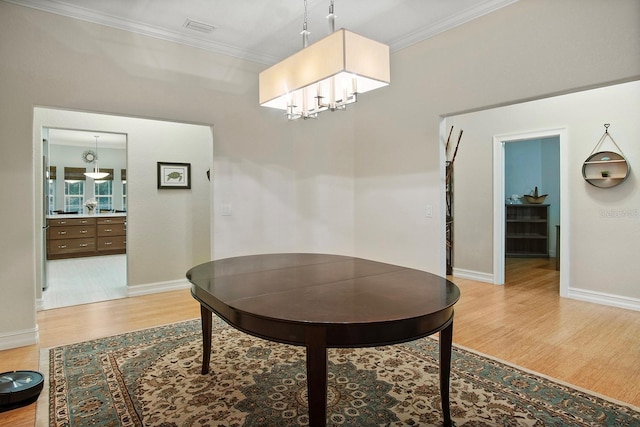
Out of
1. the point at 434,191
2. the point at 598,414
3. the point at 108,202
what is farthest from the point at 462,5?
the point at 108,202

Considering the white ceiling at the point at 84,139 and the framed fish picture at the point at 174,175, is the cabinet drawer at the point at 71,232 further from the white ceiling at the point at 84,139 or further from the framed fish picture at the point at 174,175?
the framed fish picture at the point at 174,175

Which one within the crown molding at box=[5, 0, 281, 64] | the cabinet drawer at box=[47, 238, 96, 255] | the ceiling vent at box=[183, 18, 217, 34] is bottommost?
the cabinet drawer at box=[47, 238, 96, 255]

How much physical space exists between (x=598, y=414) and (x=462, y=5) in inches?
120

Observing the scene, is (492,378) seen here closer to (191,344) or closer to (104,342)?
(191,344)

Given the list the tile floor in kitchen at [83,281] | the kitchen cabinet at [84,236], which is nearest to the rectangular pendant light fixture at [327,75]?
the tile floor in kitchen at [83,281]

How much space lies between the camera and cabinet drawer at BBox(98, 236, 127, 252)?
7.97 m

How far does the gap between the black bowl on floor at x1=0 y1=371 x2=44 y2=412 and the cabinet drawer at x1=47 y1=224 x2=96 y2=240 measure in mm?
6289

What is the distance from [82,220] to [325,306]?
8046 mm

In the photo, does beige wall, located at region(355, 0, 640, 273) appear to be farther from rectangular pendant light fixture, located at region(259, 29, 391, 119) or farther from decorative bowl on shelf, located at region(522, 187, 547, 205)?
decorative bowl on shelf, located at region(522, 187, 547, 205)

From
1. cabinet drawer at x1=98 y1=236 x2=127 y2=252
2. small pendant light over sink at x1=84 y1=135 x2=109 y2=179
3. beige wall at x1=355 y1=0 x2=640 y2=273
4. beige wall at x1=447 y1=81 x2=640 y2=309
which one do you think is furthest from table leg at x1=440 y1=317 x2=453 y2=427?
small pendant light over sink at x1=84 y1=135 x2=109 y2=179

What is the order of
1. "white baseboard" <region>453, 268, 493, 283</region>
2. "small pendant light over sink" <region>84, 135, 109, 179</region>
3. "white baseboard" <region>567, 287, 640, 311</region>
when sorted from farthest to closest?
"small pendant light over sink" <region>84, 135, 109, 179</region>
"white baseboard" <region>453, 268, 493, 283</region>
"white baseboard" <region>567, 287, 640, 311</region>

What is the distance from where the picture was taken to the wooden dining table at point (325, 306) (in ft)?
4.35

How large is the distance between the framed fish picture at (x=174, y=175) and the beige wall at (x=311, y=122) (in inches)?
50.4

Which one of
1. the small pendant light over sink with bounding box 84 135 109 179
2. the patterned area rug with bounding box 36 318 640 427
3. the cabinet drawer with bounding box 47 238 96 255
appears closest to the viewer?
the patterned area rug with bounding box 36 318 640 427
